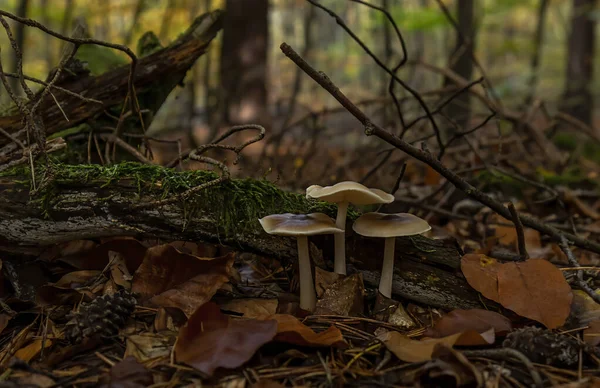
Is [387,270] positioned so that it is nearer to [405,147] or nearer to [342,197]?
[342,197]

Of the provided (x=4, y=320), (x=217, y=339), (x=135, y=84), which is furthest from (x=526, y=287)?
(x=135, y=84)

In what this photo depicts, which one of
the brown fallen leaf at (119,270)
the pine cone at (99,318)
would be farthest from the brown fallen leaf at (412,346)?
the brown fallen leaf at (119,270)

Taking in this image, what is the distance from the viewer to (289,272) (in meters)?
2.32

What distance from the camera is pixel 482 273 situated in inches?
79.7

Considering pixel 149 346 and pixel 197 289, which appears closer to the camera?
pixel 149 346

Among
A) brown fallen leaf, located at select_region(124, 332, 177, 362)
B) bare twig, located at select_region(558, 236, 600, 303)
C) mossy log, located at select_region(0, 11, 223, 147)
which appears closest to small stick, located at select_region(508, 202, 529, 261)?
bare twig, located at select_region(558, 236, 600, 303)

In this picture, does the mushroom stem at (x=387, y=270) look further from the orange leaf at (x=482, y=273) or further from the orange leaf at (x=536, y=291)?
the orange leaf at (x=536, y=291)

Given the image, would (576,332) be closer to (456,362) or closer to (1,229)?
(456,362)

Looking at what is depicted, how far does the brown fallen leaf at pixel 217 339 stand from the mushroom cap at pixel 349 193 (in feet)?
1.69

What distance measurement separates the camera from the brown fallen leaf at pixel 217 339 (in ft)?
5.00

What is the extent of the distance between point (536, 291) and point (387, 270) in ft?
2.02

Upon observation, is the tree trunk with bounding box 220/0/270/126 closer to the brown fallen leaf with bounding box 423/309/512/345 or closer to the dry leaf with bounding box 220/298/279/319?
the dry leaf with bounding box 220/298/279/319

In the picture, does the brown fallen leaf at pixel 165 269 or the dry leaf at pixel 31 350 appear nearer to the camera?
the dry leaf at pixel 31 350

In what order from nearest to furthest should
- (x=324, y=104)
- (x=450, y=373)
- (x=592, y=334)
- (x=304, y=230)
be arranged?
1. (x=450, y=373)
2. (x=304, y=230)
3. (x=592, y=334)
4. (x=324, y=104)
